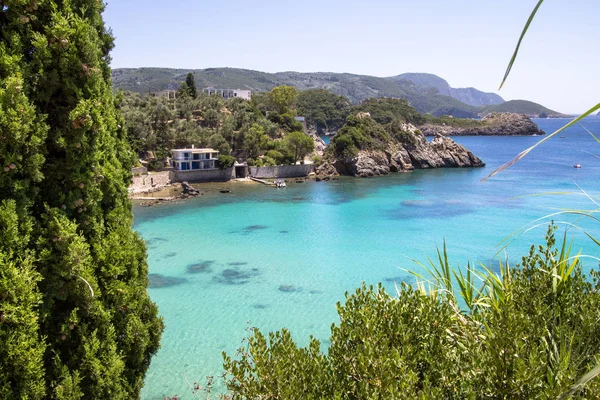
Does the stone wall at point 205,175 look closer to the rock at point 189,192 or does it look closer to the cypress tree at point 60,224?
the rock at point 189,192

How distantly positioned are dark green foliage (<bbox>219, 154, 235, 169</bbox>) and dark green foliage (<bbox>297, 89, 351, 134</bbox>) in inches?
2662

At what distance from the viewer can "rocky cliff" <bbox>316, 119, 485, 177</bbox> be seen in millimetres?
56781

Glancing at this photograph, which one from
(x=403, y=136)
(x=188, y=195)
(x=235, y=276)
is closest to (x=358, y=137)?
(x=403, y=136)

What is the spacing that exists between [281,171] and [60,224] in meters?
47.4

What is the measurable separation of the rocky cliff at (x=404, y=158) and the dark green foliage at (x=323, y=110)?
162 feet

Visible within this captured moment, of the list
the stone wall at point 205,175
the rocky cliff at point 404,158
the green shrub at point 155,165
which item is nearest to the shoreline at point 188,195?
the stone wall at point 205,175

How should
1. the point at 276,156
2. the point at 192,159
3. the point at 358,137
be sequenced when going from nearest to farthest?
the point at 192,159, the point at 276,156, the point at 358,137

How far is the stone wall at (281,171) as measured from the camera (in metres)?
52.0

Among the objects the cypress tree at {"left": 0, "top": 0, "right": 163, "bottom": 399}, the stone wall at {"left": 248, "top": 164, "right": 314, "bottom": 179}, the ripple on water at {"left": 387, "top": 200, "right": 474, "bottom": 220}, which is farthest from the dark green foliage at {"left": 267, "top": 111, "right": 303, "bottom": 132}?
the cypress tree at {"left": 0, "top": 0, "right": 163, "bottom": 399}

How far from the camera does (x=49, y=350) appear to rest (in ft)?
19.9

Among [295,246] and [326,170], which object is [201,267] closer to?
[295,246]

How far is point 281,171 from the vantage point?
2093 inches

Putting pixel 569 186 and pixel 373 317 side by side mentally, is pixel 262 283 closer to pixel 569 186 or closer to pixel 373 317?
pixel 373 317

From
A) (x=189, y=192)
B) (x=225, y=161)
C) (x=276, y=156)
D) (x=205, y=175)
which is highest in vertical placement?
(x=276, y=156)
